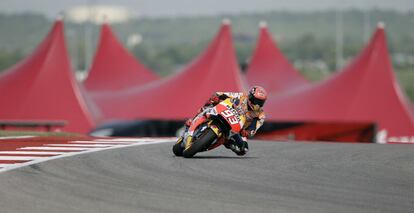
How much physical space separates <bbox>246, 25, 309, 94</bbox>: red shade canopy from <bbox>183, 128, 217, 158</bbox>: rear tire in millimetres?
38091

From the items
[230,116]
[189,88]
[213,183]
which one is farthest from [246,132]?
[189,88]

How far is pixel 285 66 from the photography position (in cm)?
5562

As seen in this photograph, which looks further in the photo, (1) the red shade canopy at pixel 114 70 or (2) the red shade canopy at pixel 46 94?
(1) the red shade canopy at pixel 114 70

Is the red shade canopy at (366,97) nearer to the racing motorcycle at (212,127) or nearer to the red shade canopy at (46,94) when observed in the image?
the red shade canopy at (46,94)

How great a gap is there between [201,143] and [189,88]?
28.8m

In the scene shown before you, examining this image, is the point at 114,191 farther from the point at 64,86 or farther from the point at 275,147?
the point at 64,86

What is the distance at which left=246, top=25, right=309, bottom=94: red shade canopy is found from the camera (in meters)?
53.9

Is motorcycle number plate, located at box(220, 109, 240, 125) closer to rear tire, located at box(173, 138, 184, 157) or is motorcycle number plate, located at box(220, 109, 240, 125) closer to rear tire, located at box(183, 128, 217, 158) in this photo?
rear tire, located at box(183, 128, 217, 158)

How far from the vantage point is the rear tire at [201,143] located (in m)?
14.9

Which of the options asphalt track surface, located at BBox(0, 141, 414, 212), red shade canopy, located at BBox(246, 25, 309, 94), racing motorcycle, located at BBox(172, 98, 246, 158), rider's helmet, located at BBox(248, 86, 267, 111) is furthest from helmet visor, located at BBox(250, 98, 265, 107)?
red shade canopy, located at BBox(246, 25, 309, 94)

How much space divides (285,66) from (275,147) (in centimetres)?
3798

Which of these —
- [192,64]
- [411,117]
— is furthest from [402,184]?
[192,64]

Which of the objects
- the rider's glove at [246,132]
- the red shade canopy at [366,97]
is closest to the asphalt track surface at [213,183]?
the rider's glove at [246,132]

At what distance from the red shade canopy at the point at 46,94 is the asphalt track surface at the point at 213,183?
80.0ft
